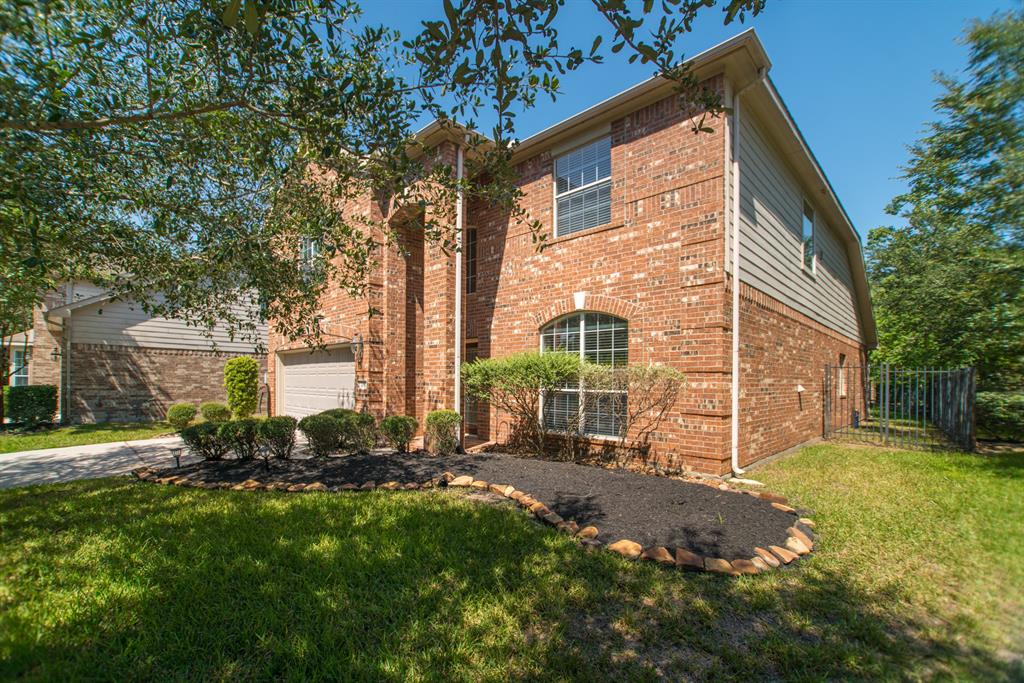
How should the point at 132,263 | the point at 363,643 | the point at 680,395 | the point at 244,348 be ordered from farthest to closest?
the point at 244,348, the point at 680,395, the point at 132,263, the point at 363,643

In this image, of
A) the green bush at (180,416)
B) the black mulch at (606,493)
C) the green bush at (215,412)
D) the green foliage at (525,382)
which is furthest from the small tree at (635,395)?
the green bush at (180,416)

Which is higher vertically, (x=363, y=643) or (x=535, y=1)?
(x=535, y=1)

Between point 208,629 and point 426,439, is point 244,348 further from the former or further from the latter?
point 208,629

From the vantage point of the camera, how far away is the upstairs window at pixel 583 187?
312 inches

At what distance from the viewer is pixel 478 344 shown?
988cm

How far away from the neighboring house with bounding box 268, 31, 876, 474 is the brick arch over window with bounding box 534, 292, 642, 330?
0.09 ft

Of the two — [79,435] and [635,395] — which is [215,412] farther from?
[635,395]

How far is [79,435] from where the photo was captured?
11.1 metres

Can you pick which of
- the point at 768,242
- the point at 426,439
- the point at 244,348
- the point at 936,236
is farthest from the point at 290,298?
the point at 244,348

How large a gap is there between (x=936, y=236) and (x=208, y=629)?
4.78 metres

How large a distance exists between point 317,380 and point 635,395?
9121 millimetres

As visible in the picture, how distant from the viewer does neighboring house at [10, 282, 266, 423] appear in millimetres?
13344

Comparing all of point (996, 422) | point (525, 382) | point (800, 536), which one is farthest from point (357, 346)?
point (996, 422)

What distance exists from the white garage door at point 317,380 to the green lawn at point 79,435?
3.31m
